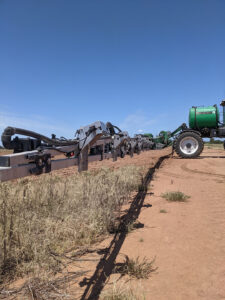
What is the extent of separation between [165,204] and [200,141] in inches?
346

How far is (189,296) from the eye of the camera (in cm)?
231

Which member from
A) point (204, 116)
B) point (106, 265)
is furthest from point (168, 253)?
point (204, 116)

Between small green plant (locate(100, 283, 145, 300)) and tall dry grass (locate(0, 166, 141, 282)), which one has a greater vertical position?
tall dry grass (locate(0, 166, 141, 282))

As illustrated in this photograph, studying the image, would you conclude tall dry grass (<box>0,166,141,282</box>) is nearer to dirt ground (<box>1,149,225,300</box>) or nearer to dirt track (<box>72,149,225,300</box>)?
dirt ground (<box>1,149,225,300</box>)

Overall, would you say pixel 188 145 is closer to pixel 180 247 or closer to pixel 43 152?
pixel 180 247

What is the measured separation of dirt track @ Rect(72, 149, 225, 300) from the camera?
96.0 inches

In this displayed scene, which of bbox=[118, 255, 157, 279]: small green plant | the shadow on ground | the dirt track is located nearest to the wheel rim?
the dirt track

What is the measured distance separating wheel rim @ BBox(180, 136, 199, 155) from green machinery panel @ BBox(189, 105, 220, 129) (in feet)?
4.33

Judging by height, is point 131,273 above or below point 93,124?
below

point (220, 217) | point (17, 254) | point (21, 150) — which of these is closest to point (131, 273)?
point (17, 254)

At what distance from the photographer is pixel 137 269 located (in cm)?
270

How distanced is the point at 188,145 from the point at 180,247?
36.8 feet

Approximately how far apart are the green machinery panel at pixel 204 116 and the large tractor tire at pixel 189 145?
1057 mm

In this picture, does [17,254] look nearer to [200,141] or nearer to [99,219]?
[99,219]
